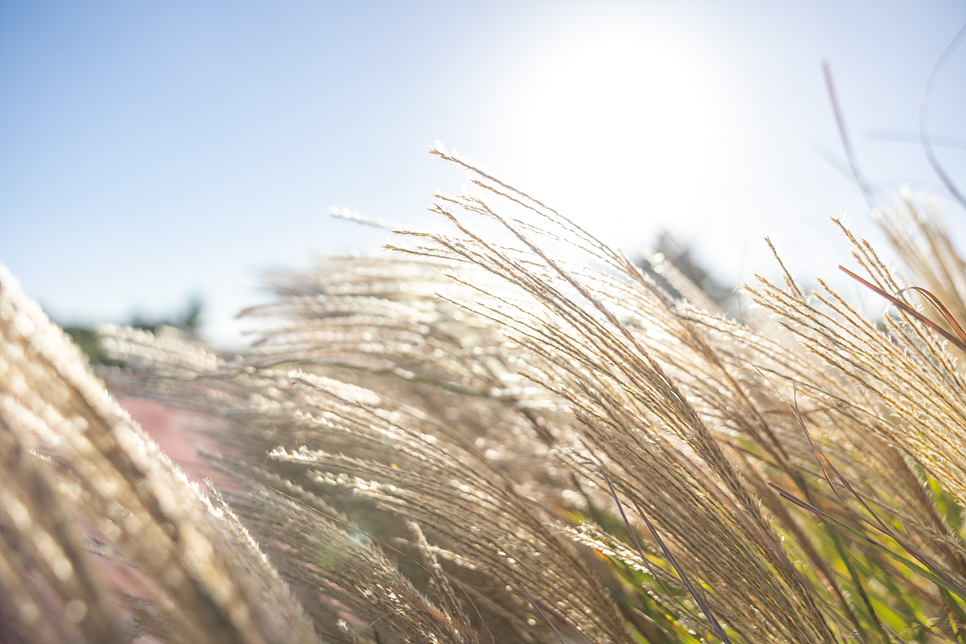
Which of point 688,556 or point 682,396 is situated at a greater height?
point 682,396

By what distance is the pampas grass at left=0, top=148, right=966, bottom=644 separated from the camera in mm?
359

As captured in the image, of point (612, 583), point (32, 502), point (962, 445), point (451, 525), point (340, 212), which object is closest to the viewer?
point (32, 502)

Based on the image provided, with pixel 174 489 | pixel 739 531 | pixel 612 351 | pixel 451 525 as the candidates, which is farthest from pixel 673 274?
pixel 174 489

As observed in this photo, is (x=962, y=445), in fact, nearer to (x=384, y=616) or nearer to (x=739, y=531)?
(x=739, y=531)

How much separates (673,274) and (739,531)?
74cm

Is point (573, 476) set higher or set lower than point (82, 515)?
lower

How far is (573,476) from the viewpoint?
48.4 inches

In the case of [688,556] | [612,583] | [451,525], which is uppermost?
[688,556]

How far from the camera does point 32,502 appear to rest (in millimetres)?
320

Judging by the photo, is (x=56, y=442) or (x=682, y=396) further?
(x=682, y=396)

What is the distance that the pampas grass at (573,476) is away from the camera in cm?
36

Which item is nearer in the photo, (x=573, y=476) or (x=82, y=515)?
(x=82, y=515)

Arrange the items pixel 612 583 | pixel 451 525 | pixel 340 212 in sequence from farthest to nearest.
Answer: pixel 612 583, pixel 340 212, pixel 451 525

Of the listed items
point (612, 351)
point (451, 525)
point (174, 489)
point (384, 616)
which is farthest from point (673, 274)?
point (174, 489)
